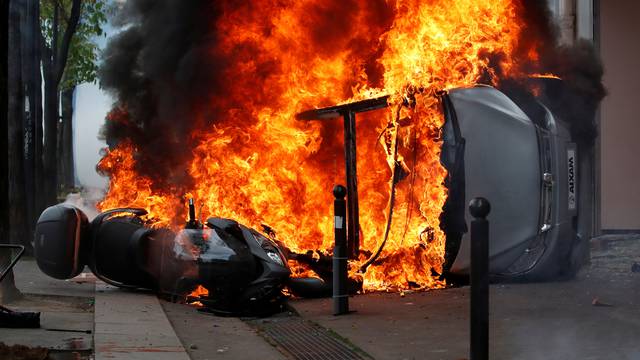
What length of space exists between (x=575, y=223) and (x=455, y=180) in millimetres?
1509

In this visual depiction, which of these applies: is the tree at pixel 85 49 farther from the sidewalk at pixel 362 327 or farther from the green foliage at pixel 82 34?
the sidewalk at pixel 362 327

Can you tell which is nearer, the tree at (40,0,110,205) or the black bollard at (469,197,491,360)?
the black bollard at (469,197,491,360)

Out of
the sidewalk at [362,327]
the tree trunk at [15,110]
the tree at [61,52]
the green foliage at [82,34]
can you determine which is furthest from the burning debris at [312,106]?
the green foliage at [82,34]

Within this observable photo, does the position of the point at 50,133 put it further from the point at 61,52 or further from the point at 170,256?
the point at 170,256

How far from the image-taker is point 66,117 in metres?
27.9

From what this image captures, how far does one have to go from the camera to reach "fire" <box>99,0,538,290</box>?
9109 millimetres

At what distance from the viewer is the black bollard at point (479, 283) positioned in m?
4.98

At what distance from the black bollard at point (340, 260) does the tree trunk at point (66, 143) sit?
64.1ft

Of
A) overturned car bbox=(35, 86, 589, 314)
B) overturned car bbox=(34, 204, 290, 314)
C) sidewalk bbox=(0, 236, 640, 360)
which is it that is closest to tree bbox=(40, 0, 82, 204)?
overturned car bbox=(34, 204, 290, 314)

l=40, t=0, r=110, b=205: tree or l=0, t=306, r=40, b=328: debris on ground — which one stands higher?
l=40, t=0, r=110, b=205: tree

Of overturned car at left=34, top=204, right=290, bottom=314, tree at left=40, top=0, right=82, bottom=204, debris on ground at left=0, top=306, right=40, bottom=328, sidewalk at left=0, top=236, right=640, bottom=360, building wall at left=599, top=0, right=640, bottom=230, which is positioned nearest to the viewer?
sidewalk at left=0, top=236, right=640, bottom=360

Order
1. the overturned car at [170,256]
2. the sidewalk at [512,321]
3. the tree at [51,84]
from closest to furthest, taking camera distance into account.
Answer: the sidewalk at [512,321] < the overturned car at [170,256] < the tree at [51,84]

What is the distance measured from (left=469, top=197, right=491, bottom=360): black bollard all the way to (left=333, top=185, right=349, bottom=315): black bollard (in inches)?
118

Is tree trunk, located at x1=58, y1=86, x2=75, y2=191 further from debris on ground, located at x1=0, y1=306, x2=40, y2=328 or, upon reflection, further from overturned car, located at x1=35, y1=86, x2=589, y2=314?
debris on ground, located at x1=0, y1=306, x2=40, y2=328
